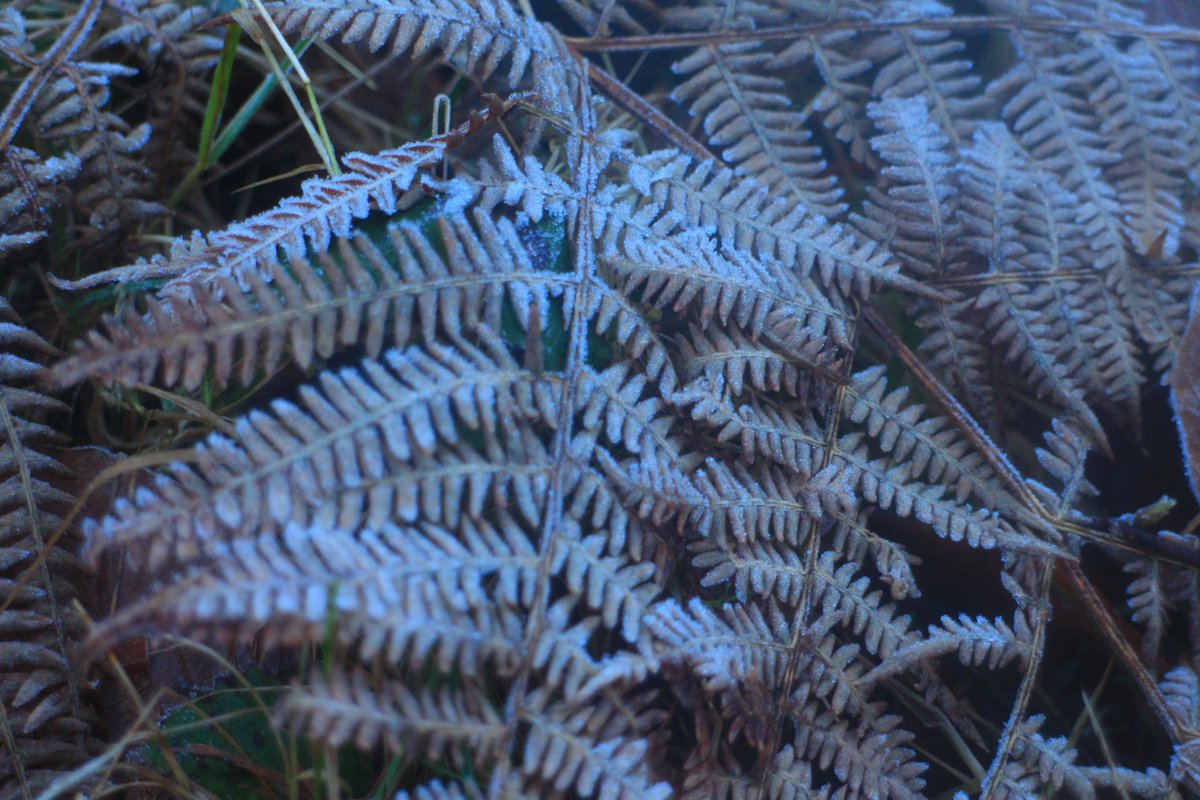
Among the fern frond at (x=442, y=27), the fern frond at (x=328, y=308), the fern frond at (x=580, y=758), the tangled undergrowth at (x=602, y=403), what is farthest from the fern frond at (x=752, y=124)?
the fern frond at (x=580, y=758)

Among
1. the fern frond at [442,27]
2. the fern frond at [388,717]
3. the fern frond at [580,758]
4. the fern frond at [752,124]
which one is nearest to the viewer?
the fern frond at [388,717]

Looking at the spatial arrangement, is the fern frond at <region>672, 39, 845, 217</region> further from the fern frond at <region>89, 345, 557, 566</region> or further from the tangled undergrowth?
the fern frond at <region>89, 345, 557, 566</region>

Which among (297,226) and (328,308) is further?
(297,226)

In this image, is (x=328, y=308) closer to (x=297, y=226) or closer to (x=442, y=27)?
(x=297, y=226)

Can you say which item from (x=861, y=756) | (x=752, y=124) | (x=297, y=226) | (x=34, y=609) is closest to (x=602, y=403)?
(x=297, y=226)

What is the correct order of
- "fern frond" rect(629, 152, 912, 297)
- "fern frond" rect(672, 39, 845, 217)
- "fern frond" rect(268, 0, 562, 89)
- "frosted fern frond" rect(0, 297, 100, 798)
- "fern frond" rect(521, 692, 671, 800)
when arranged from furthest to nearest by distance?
1. "fern frond" rect(672, 39, 845, 217)
2. "fern frond" rect(629, 152, 912, 297)
3. "fern frond" rect(268, 0, 562, 89)
4. "frosted fern frond" rect(0, 297, 100, 798)
5. "fern frond" rect(521, 692, 671, 800)

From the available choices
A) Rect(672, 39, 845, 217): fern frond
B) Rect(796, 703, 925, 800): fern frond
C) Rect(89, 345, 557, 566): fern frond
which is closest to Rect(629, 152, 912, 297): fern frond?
Rect(672, 39, 845, 217): fern frond

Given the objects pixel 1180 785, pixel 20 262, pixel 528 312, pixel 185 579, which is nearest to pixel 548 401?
pixel 528 312

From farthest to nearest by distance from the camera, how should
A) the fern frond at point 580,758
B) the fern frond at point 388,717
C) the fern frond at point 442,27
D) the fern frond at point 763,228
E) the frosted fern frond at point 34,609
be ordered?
the fern frond at point 763,228
the fern frond at point 442,27
the frosted fern frond at point 34,609
the fern frond at point 580,758
the fern frond at point 388,717

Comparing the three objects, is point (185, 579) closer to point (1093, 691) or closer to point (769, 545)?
point (769, 545)

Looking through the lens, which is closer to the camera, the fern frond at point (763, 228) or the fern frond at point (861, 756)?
the fern frond at point (861, 756)

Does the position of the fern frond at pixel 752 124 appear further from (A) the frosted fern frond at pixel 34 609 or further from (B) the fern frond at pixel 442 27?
(A) the frosted fern frond at pixel 34 609
